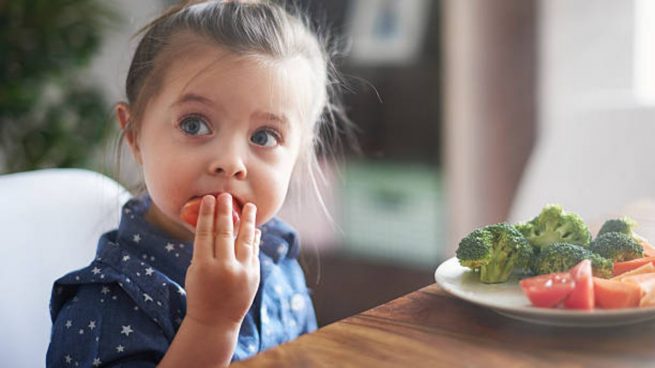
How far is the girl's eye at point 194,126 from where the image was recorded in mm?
1021

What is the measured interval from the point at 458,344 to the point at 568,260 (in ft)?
0.53

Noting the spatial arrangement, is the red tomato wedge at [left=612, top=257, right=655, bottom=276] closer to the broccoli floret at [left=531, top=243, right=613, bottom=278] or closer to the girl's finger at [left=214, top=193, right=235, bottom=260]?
the broccoli floret at [left=531, top=243, right=613, bottom=278]

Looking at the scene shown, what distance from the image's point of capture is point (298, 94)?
113 cm

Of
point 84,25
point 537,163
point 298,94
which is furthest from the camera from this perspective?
point 84,25

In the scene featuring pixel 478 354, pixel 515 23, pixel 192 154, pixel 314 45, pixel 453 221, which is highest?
pixel 515 23

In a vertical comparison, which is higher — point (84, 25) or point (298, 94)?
point (84, 25)

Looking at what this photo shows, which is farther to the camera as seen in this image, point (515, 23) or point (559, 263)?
point (515, 23)

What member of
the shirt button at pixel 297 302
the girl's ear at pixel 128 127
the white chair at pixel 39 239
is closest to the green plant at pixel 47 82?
the white chair at pixel 39 239

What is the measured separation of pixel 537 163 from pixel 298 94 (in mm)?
1015

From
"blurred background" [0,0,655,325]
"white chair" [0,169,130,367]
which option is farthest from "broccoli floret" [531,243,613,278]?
"blurred background" [0,0,655,325]

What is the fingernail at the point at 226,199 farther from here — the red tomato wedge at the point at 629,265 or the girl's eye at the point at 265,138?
the red tomato wedge at the point at 629,265

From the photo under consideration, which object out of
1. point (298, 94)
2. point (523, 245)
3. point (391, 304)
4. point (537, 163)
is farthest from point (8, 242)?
point (537, 163)

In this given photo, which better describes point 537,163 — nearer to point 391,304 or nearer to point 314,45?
point 314,45

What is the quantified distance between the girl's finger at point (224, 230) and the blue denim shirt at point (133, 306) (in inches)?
6.8
